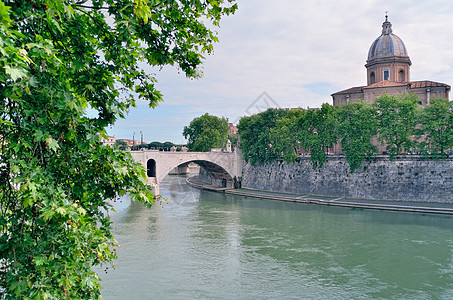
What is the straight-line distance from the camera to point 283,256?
17.1m

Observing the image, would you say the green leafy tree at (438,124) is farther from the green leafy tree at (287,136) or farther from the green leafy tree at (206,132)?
the green leafy tree at (206,132)

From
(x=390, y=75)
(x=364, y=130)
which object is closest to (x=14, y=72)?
(x=364, y=130)

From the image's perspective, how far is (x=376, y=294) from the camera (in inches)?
512

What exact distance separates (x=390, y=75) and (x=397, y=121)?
15043mm

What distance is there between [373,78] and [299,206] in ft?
79.0

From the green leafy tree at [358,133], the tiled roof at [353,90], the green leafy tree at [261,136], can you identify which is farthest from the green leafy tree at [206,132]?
the green leafy tree at [358,133]

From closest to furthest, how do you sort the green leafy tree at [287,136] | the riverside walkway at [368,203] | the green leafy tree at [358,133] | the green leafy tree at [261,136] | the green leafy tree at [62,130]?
1. the green leafy tree at [62,130]
2. the riverside walkway at [368,203]
3. the green leafy tree at [358,133]
4. the green leafy tree at [287,136]
5. the green leafy tree at [261,136]

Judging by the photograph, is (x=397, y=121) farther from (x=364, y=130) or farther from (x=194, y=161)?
(x=194, y=161)

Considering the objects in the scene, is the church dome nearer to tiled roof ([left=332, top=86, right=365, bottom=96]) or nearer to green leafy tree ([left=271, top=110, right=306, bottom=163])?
tiled roof ([left=332, top=86, right=365, bottom=96])

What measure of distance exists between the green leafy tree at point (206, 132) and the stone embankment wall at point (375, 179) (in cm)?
2206

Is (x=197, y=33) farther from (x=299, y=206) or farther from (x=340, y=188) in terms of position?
(x=340, y=188)

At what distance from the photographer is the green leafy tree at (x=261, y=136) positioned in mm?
41031

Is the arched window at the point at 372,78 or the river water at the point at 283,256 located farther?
the arched window at the point at 372,78

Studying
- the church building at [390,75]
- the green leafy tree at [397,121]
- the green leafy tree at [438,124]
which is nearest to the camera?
the green leafy tree at [438,124]
